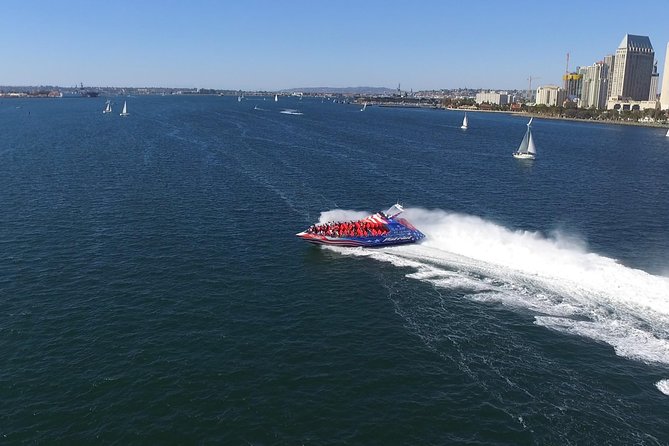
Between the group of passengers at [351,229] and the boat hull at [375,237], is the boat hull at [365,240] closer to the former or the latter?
the boat hull at [375,237]

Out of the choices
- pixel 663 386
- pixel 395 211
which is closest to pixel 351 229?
pixel 395 211

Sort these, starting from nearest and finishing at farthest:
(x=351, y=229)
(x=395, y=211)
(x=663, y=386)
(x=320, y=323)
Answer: (x=663, y=386)
(x=320, y=323)
(x=351, y=229)
(x=395, y=211)

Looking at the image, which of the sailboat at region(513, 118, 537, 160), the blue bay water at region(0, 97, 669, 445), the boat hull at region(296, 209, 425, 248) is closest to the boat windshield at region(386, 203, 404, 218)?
the boat hull at region(296, 209, 425, 248)

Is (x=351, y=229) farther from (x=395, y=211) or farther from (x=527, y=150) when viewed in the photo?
(x=527, y=150)

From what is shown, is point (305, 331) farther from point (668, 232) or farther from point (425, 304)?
point (668, 232)

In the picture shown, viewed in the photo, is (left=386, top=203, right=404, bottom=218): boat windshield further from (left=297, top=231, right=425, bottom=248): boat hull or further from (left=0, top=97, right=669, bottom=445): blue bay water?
(left=297, top=231, right=425, bottom=248): boat hull

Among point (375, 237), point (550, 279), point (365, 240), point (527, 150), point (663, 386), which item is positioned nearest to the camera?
point (663, 386)

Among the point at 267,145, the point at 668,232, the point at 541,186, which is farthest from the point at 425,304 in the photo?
the point at 267,145
